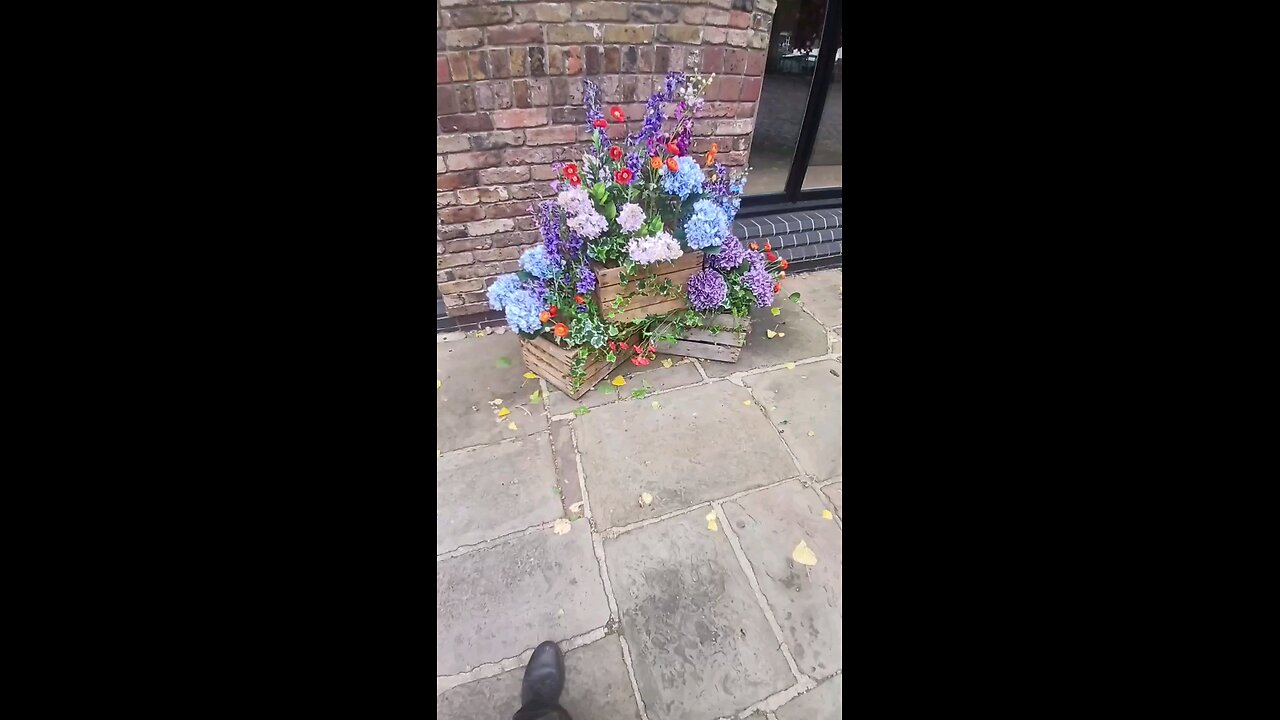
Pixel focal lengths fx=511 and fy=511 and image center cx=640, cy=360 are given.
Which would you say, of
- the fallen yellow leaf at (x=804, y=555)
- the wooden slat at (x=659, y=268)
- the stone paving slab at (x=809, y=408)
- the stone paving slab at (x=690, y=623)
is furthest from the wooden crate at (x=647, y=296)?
the fallen yellow leaf at (x=804, y=555)

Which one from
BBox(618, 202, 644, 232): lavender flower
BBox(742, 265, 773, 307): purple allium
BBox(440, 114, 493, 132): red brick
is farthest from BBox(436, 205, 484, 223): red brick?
BBox(742, 265, 773, 307): purple allium

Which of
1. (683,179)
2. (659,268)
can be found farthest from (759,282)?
(683,179)

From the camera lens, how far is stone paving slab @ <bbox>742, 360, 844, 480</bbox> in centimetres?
227

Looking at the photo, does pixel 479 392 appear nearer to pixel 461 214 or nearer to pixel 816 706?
pixel 461 214

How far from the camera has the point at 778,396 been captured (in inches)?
103

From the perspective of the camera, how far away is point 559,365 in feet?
8.36

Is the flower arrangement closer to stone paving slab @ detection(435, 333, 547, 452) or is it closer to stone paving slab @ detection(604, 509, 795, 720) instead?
stone paving slab @ detection(435, 333, 547, 452)

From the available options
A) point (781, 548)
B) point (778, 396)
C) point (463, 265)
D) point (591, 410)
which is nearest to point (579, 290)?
point (591, 410)

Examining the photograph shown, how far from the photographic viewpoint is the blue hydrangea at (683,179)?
240cm

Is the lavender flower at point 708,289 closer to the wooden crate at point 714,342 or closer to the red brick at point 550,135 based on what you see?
the wooden crate at point 714,342

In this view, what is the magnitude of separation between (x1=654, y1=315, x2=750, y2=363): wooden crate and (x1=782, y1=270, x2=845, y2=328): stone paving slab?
0.75 metres

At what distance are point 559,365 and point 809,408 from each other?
1265mm

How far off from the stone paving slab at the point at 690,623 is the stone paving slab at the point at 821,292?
1.83 meters
